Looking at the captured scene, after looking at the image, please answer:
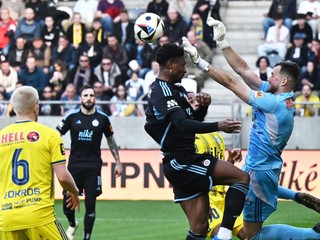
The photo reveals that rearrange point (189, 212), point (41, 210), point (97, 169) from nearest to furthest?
point (41, 210) < point (189, 212) < point (97, 169)

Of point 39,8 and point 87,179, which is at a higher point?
point 39,8

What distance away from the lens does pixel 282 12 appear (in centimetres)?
2411

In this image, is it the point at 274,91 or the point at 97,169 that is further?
the point at 97,169

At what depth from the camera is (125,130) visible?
2272cm

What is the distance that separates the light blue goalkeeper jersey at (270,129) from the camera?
10867 mm

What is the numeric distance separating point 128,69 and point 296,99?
4350mm

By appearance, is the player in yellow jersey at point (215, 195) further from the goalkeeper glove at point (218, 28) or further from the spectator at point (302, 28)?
the spectator at point (302, 28)

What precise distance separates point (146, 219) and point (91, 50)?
27.3 ft

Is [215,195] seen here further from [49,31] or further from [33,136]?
[49,31]

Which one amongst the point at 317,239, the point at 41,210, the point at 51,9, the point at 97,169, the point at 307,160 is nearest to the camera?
the point at 41,210

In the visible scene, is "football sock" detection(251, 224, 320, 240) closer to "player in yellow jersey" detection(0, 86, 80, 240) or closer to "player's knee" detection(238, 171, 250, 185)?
"player's knee" detection(238, 171, 250, 185)

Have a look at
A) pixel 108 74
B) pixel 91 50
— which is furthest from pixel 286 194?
pixel 91 50

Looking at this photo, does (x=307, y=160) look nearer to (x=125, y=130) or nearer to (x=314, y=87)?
(x=314, y=87)

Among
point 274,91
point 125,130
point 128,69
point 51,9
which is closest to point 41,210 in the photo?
point 274,91
